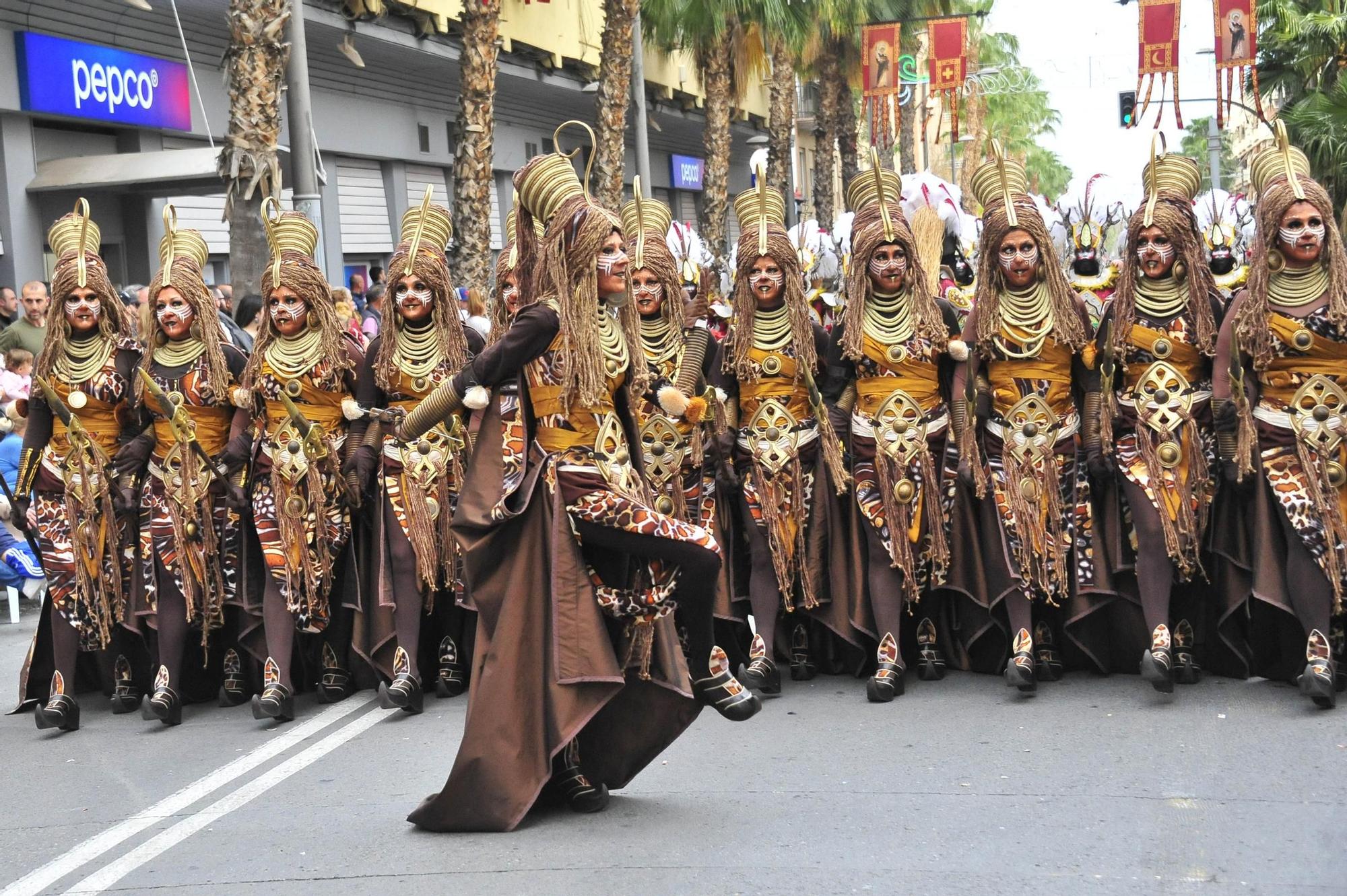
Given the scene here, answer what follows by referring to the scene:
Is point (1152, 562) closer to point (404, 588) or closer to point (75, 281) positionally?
point (404, 588)

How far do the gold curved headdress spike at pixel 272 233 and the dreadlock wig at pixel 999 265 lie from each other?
3023mm

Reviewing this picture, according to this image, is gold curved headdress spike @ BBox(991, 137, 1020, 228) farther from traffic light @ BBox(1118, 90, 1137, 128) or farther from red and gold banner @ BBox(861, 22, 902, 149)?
traffic light @ BBox(1118, 90, 1137, 128)

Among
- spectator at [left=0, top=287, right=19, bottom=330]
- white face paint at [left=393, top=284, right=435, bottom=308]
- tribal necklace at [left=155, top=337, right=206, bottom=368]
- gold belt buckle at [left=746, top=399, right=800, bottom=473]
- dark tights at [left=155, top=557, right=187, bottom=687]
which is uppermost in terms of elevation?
spectator at [left=0, top=287, right=19, bottom=330]

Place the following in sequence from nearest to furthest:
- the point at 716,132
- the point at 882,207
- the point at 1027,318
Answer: the point at 1027,318 < the point at 882,207 < the point at 716,132

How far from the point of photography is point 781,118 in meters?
29.3

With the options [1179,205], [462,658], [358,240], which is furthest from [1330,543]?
[358,240]

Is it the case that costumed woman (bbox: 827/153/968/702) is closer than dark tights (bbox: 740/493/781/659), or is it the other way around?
costumed woman (bbox: 827/153/968/702)

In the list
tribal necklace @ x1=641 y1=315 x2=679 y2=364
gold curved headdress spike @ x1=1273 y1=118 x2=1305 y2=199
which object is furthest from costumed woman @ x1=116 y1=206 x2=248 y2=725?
gold curved headdress spike @ x1=1273 y1=118 x2=1305 y2=199

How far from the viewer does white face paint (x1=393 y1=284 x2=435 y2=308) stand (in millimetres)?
7484

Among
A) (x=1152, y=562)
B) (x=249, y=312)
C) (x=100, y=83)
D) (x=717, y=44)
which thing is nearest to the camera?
(x=1152, y=562)

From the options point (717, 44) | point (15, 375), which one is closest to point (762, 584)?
point (15, 375)

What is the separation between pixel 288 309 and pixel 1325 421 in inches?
170

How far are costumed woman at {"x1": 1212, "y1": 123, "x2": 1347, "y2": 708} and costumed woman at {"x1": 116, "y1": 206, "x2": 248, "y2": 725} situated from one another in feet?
13.9

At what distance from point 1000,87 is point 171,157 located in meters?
58.0
